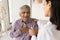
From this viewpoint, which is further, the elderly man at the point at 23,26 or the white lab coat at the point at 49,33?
the elderly man at the point at 23,26

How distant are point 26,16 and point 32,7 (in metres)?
1.01

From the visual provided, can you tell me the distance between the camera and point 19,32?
1599mm

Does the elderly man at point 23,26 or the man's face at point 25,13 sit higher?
the man's face at point 25,13

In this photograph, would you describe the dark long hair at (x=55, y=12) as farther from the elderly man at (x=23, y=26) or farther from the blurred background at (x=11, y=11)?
the blurred background at (x=11, y=11)

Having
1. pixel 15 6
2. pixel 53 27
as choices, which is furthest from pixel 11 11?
pixel 53 27

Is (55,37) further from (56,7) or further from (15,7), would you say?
(15,7)

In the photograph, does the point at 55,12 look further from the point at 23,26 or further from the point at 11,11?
the point at 11,11

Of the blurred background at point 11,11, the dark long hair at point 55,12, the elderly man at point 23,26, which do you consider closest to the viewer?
the dark long hair at point 55,12

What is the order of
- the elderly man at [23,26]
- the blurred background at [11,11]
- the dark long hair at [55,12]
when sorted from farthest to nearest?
the blurred background at [11,11] → the elderly man at [23,26] → the dark long hair at [55,12]

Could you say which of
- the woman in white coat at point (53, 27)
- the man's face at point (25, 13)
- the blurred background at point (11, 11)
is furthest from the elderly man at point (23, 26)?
the blurred background at point (11, 11)

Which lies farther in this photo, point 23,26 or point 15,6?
point 15,6

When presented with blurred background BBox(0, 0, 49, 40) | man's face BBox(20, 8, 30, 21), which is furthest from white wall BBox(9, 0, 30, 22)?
man's face BBox(20, 8, 30, 21)

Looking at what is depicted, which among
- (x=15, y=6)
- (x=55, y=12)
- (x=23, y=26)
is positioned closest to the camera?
(x=55, y=12)

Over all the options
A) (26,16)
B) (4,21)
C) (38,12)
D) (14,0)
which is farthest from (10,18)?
(26,16)
